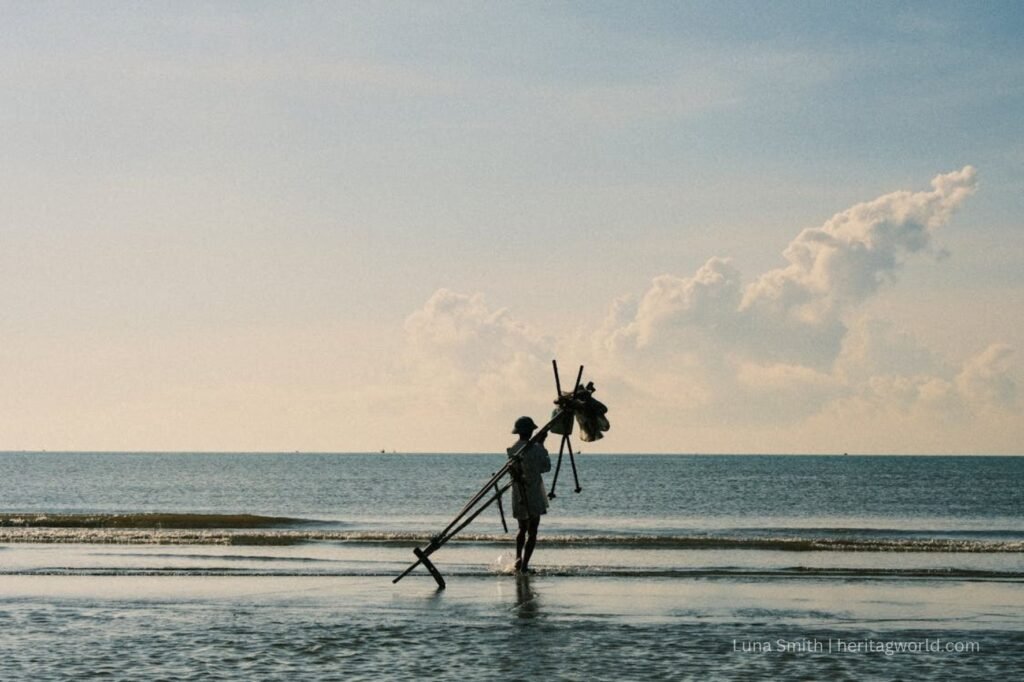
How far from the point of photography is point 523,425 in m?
18.8

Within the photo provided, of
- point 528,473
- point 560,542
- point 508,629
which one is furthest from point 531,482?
point 560,542

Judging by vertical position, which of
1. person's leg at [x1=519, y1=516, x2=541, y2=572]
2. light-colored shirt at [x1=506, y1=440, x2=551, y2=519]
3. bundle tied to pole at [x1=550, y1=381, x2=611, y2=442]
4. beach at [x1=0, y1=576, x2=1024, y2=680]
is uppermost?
bundle tied to pole at [x1=550, y1=381, x2=611, y2=442]

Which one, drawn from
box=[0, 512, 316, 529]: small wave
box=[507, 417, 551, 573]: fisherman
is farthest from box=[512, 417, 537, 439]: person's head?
box=[0, 512, 316, 529]: small wave

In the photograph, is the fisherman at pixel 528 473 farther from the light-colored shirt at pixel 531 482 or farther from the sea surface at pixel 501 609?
the sea surface at pixel 501 609

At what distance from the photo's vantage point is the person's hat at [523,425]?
18.8m

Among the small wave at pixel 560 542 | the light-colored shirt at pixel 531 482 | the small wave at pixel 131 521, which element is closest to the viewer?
the light-colored shirt at pixel 531 482

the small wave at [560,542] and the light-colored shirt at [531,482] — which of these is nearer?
the light-colored shirt at [531,482]

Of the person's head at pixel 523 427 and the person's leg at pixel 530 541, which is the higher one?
the person's head at pixel 523 427

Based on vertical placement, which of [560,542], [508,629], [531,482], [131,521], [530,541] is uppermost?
[531,482]

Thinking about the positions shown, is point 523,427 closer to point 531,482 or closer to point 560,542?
point 531,482

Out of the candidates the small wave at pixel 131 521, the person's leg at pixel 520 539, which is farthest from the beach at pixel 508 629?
the small wave at pixel 131 521

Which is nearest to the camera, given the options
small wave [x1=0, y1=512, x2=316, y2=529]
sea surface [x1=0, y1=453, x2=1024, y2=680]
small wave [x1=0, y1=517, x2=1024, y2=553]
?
sea surface [x1=0, y1=453, x2=1024, y2=680]

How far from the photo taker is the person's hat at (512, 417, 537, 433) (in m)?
18.8

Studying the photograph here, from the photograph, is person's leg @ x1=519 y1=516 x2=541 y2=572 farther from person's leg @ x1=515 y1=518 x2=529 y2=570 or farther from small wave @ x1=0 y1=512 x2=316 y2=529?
small wave @ x1=0 y1=512 x2=316 y2=529
